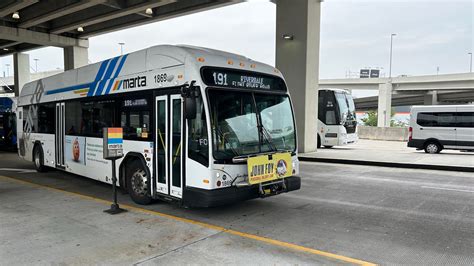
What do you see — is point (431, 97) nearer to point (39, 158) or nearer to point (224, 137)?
point (39, 158)

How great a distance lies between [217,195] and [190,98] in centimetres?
163

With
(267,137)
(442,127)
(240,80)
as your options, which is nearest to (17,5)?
(240,80)

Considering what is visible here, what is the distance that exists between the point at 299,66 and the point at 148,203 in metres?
10.9

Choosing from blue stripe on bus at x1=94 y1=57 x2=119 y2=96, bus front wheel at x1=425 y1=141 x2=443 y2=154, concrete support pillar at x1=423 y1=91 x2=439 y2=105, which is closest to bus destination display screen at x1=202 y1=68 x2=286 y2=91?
blue stripe on bus at x1=94 y1=57 x2=119 y2=96

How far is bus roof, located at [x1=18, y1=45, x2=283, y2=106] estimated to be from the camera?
6.19 metres

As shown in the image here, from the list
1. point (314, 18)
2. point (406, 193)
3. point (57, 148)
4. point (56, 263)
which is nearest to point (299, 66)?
point (314, 18)

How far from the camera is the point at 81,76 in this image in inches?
378

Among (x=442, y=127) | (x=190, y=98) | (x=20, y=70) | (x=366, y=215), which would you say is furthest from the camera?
(x=20, y=70)

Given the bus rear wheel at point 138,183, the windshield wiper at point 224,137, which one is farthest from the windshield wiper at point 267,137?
the bus rear wheel at point 138,183

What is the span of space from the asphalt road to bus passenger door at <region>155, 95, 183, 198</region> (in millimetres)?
633

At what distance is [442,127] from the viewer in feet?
55.6

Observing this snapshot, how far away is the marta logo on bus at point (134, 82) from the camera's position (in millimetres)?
7176

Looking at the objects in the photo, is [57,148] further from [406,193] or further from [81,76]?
[406,193]

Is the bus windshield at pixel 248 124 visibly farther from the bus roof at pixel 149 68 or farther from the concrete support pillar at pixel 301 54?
the concrete support pillar at pixel 301 54
